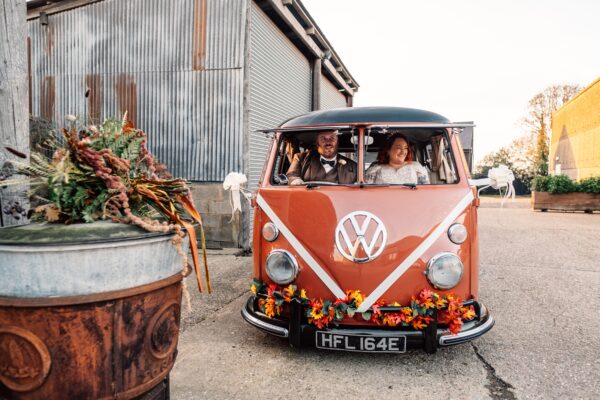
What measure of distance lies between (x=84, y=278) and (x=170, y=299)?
0.46 meters

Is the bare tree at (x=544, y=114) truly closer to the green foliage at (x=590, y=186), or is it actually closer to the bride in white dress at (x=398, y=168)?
the green foliage at (x=590, y=186)

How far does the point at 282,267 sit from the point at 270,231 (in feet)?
1.11

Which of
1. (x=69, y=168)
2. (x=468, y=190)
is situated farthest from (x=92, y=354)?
(x=468, y=190)

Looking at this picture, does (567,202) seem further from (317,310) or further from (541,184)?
(317,310)

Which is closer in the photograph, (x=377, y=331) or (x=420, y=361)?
(x=377, y=331)

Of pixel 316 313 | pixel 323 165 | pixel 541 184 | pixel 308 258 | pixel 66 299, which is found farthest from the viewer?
pixel 541 184

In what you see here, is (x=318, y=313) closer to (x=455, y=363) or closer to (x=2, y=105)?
(x=455, y=363)

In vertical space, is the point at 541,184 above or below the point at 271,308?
above

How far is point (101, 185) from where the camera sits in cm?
209

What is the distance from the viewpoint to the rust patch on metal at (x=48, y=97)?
28.5 ft

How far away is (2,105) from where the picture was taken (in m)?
3.32

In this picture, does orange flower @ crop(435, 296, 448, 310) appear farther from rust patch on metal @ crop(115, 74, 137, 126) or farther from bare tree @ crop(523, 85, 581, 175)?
bare tree @ crop(523, 85, 581, 175)

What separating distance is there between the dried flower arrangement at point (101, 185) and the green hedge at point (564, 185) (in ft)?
62.7

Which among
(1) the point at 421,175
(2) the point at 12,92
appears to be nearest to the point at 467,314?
(1) the point at 421,175
